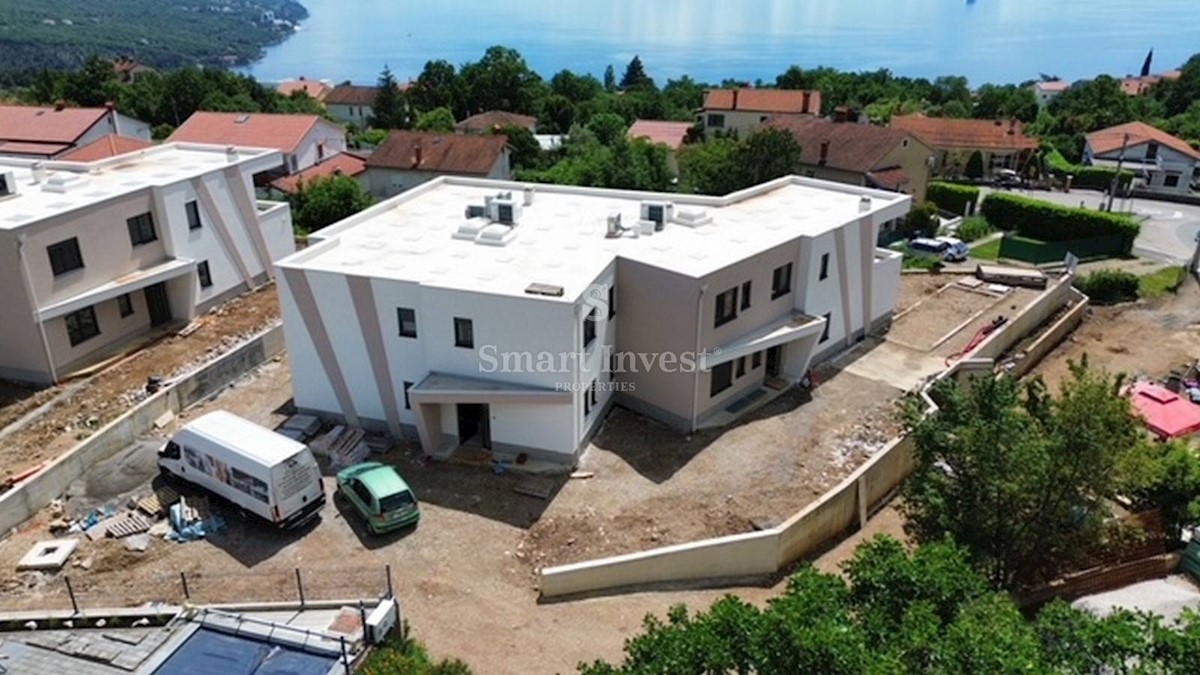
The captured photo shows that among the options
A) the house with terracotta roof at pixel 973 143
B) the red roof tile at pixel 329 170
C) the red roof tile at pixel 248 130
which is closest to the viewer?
the red roof tile at pixel 329 170

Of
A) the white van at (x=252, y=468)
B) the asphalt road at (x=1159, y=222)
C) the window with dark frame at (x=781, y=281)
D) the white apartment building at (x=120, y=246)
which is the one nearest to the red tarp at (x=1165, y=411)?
the window with dark frame at (x=781, y=281)

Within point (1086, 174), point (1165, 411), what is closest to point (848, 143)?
point (1086, 174)

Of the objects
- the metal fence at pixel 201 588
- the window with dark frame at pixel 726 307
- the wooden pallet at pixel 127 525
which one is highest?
the window with dark frame at pixel 726 307

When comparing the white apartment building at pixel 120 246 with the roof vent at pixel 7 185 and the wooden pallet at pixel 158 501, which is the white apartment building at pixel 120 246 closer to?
the roof vent at pixel 7 185

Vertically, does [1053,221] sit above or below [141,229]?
below

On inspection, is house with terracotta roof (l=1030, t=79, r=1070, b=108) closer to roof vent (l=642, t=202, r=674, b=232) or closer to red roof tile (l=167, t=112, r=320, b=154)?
red roof tile (l=167, t=112, r=320, b=154)

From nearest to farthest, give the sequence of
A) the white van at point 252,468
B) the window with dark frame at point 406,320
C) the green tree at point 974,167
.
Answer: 1. the white van at point 252,468
2. the window with dark frame at point 406,320
3. the green tree at point 974,167

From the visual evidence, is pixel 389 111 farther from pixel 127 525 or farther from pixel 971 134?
pixel 127 525

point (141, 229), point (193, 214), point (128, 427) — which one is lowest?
point (128, 427)
